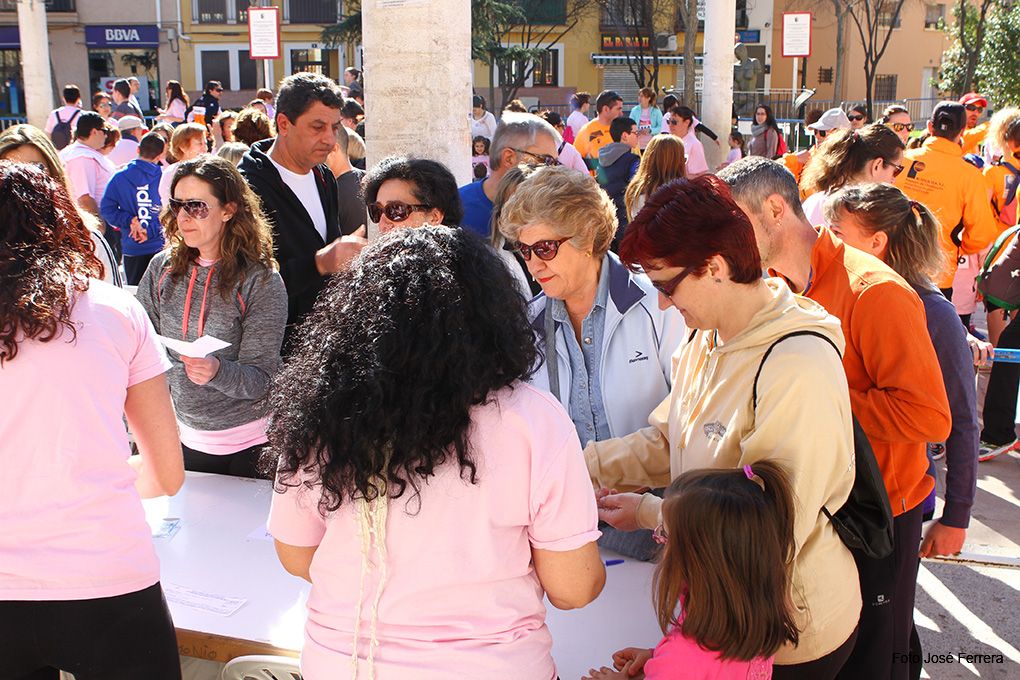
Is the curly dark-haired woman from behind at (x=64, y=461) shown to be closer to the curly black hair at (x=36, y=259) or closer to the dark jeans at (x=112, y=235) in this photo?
the curly black hair at (x=36, y=259)

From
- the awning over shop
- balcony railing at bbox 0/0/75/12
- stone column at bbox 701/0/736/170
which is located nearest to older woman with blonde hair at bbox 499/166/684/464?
stone column at bbox 701/0/736/170

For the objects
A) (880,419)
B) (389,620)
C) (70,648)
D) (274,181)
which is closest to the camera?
(389,620)

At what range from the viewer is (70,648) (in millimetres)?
1851

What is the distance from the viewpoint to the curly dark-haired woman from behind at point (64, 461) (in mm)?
1792

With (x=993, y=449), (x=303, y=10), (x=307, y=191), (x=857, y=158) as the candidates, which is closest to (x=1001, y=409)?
(x=993, y=449)

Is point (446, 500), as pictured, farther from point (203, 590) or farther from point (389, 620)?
point (203, 590)

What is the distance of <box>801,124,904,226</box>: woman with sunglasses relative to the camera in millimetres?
4012

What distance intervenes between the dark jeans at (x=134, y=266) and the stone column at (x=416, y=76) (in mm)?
3128

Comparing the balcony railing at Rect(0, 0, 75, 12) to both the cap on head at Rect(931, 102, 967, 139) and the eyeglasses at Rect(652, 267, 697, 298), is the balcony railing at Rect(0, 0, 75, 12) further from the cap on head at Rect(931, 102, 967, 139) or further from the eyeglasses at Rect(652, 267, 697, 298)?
the eyeglasses at Rect(652, 267, 697, 298)

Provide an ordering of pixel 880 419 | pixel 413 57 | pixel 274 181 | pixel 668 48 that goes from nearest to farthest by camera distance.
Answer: pixel 880 419, pixel 274 181, pixel 413 57, pixel 668 48

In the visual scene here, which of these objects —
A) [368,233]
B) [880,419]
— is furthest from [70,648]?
[368,233]

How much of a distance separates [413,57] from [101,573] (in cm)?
288

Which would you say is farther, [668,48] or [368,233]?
[668,48]

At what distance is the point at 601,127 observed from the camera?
34.4ft
